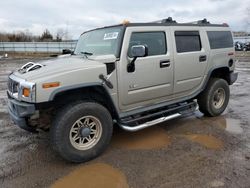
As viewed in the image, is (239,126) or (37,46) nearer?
(239,126)

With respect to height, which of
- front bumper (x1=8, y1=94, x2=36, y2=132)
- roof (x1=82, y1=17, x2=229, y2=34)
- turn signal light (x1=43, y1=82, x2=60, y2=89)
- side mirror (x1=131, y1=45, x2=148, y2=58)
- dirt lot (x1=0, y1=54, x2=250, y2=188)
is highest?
roof (x1=82, y1=17, x2=229, y2=34)

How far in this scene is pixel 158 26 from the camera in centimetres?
476

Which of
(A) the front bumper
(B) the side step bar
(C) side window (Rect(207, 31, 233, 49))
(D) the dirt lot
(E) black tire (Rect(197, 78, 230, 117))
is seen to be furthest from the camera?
(E) black tire (Rect(197, 78, 230, 117))

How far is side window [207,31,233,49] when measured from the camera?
5.67 metres

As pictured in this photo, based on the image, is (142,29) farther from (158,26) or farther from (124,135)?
(124,135)

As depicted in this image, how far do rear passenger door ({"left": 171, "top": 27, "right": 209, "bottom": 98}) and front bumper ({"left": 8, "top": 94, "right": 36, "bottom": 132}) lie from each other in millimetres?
2711

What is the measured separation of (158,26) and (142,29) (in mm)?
415

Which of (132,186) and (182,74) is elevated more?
(182,74)

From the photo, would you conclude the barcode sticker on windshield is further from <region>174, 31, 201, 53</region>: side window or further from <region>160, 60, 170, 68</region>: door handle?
<region>174, 31, 201, 53</region>: side window

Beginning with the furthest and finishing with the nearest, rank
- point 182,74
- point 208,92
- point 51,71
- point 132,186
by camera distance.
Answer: point 208,92, point 182,74, point 51,71, point 132,186

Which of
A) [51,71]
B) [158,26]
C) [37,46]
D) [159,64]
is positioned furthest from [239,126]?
[37,46]

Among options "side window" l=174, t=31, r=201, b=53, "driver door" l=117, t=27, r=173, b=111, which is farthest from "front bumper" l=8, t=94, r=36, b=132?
"side window" l=174, t=31, r=201, b=53

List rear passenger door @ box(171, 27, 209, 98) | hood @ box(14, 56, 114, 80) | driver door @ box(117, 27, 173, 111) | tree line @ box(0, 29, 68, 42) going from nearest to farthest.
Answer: hood @ box(14, 56, 114, 80), driver door @ box(117, 27, 173, 111), rear passenger door @ box(171, 27, 209, 98), tree line @ box(0, 29, 68, 42)

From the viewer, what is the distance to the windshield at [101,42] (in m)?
4.26
